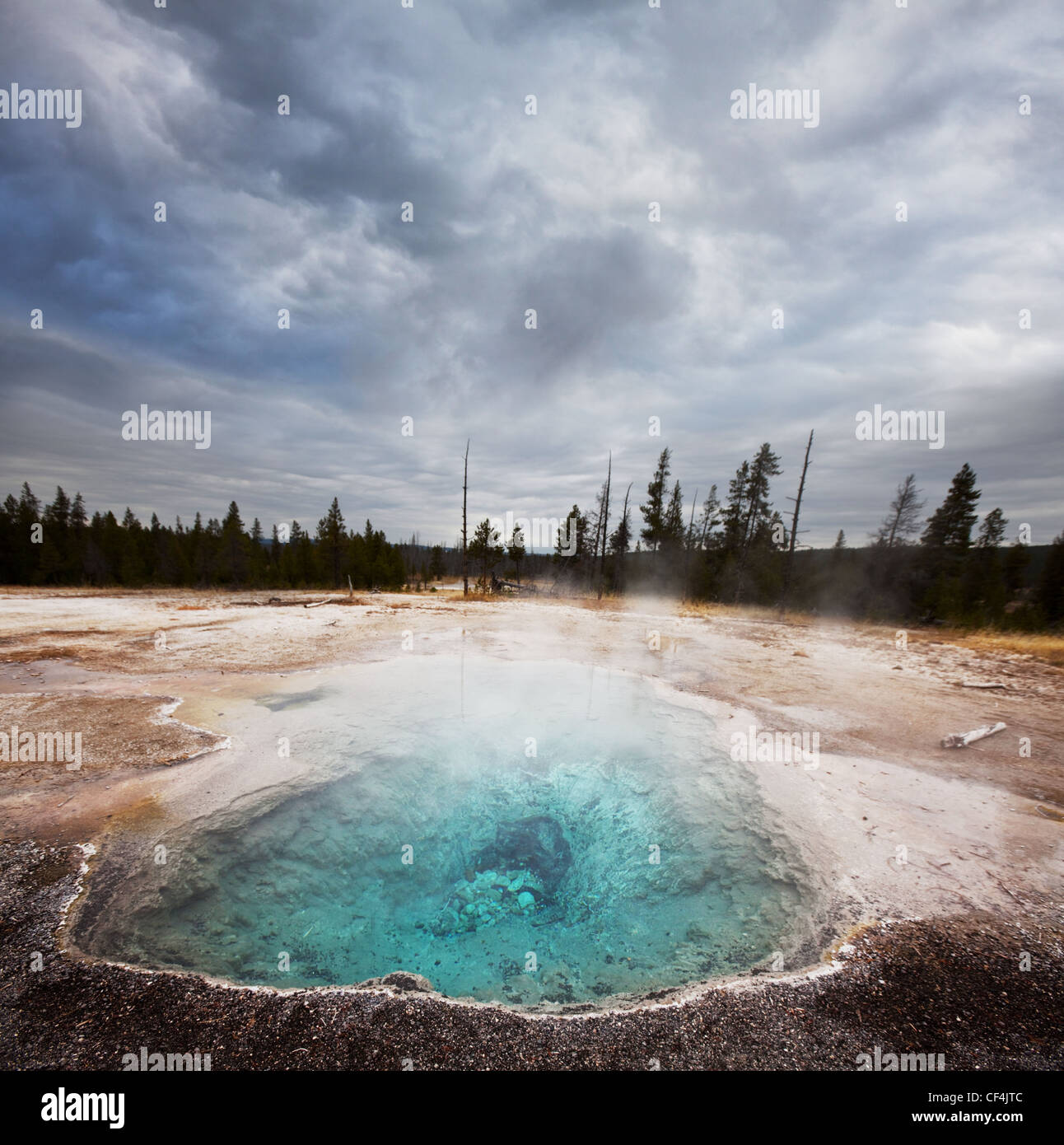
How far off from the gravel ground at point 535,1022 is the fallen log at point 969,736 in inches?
193

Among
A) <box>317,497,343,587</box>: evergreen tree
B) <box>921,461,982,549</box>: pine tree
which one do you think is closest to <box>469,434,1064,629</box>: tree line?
<box>921,461,982,549</box>: pine tree

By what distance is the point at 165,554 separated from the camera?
153ft

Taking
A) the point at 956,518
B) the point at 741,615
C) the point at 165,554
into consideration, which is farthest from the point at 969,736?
the point at 165,554

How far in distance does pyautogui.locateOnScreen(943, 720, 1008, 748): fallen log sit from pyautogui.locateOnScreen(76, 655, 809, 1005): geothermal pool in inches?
148

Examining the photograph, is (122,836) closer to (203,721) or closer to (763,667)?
(203,721)

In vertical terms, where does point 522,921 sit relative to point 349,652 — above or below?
below

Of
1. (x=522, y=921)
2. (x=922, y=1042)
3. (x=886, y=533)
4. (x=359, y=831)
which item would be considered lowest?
(x=522, y=921)

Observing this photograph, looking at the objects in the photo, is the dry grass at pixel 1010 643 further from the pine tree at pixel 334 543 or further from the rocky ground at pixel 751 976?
the pine tree at pixel 334 543

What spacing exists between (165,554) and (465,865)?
58.7m

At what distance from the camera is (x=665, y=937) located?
3594 mm

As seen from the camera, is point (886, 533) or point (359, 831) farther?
point (886, 533)

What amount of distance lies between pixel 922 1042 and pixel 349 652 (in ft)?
41.5
